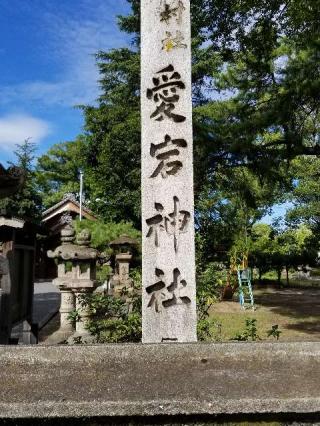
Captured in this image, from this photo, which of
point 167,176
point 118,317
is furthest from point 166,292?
point 118,317

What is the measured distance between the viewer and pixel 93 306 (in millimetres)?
5133

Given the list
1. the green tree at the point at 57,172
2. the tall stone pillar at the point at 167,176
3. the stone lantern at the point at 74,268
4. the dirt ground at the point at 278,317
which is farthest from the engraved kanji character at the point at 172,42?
the green tree at the point at 57,172

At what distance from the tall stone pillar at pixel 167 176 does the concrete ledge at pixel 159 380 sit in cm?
187

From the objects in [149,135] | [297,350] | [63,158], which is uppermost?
[63,158]

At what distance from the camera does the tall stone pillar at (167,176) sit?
3471mm

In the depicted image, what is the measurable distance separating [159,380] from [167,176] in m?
2.38

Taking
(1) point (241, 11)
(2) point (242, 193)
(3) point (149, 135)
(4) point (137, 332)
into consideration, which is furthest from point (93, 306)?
(1) point (241, 11)

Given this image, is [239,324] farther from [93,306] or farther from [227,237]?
[227,237]

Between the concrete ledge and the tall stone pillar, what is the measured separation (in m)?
1.87

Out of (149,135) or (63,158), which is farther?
(63,158)

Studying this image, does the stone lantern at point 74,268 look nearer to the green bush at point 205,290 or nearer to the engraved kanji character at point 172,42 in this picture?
the green bush at point 205,290

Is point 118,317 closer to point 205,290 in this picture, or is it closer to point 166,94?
point 205,290

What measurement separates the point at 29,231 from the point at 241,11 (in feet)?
20.1

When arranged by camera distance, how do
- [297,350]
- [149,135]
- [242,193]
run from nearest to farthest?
[297,350], [149,135], [242,193]
